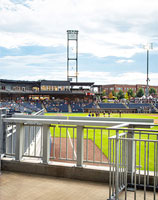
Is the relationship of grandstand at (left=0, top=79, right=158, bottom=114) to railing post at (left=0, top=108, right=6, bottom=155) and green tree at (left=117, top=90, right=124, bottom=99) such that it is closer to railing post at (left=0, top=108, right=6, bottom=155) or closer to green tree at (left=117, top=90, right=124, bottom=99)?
green tree at (left=117, top=90, right=124, bottom=99)

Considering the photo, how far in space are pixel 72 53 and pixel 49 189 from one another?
224 ft

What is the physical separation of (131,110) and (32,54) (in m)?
101

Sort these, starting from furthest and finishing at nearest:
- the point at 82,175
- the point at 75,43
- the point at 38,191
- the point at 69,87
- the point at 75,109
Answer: the point at 69,87 < the point at 75,43 < the point at 75,109 < the point at 82,175 < the point at 38,191

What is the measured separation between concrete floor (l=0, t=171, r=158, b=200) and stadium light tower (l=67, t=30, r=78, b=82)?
182 ft

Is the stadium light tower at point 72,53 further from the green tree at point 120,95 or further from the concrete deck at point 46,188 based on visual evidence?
the concrete deck at point 46,188

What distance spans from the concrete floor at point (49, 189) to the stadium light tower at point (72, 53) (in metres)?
55.5

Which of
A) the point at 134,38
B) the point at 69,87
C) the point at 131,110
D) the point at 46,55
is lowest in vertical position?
the point at 131,110

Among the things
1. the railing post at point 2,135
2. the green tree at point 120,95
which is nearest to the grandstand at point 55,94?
the green tree at point 120,95

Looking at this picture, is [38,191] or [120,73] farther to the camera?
[120,73]

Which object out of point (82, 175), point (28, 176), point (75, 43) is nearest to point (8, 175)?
point (28, 176)

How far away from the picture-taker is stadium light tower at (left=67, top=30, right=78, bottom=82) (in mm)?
59697

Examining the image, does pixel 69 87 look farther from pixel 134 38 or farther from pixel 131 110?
pixel 134 38

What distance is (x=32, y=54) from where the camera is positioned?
144 meters

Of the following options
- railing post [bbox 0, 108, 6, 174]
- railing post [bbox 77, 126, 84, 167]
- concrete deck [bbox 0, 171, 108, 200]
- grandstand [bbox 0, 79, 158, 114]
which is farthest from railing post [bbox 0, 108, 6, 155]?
grandstand [bbox 0, 79, 158, 114]
